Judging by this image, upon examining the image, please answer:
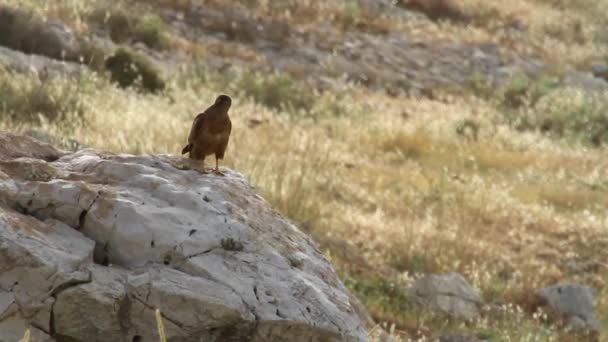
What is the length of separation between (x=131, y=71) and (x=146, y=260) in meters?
10.6

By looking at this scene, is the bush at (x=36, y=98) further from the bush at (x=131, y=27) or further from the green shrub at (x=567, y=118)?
the green shrub at (x=567, y=118)

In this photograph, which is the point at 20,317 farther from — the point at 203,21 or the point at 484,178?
the point at 203,21

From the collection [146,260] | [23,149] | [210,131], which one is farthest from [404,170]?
[146,260]

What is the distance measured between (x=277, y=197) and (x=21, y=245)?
213 inches

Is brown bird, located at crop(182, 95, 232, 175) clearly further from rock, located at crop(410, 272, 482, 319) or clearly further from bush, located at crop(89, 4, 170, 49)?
bush, located at crop(89, 4, 170, 49)

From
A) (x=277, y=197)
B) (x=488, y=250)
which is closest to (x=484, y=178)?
(x=488, y=250)

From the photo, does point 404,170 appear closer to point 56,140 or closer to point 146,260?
point 56,140

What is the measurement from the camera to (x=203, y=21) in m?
19.5

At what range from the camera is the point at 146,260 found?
323cm

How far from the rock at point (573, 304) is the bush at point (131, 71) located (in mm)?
6669

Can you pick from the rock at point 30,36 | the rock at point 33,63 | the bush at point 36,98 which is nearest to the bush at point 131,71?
the rock at point 30,36

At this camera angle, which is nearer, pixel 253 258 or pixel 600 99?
pixel 253 258

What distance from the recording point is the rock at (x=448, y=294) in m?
7.43

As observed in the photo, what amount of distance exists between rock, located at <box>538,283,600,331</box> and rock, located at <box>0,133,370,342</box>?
435cm
